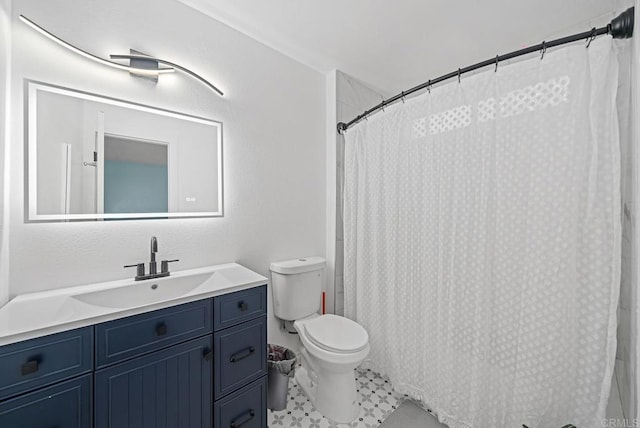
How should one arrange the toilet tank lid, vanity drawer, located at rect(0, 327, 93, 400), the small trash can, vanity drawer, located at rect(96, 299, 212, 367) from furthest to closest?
the toilet tank lid < the small trash can < vanity drawer, located at rect(96, 299, 212, 367) < vanity drawer, located at rect(0, 327, 93, 400)

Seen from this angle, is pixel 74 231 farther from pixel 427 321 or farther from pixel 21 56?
pixel 427 321

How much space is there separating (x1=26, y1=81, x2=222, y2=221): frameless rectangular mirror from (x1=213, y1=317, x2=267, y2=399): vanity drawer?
2.39 feet

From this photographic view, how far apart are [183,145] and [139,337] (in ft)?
3.42

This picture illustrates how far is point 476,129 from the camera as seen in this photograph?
52.2 inches

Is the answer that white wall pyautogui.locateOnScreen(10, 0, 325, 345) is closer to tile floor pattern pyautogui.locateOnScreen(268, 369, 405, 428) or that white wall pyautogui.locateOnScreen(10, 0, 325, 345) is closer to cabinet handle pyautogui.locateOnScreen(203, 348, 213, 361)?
tile floor pattern pyautogui.locateOnScreen(268, 369, 405, 428)

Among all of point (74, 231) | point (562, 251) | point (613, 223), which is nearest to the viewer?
point (613, 223)

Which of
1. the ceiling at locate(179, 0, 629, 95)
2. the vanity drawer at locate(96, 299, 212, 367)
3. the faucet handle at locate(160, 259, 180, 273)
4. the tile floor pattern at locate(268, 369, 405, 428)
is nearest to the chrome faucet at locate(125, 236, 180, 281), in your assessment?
the faucet handle at locate(160, 259, 180, 273)

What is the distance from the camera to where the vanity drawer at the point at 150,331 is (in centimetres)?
95

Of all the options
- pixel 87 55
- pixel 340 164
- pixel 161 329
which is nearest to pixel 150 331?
pixel 161 329

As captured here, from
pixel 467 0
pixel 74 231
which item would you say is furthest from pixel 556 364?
pixel 74 231

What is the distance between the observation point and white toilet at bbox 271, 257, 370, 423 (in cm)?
149

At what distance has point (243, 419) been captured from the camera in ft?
4.23

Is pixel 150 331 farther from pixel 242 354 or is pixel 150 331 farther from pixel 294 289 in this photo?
pixel 294 289

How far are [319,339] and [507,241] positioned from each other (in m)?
1.15
